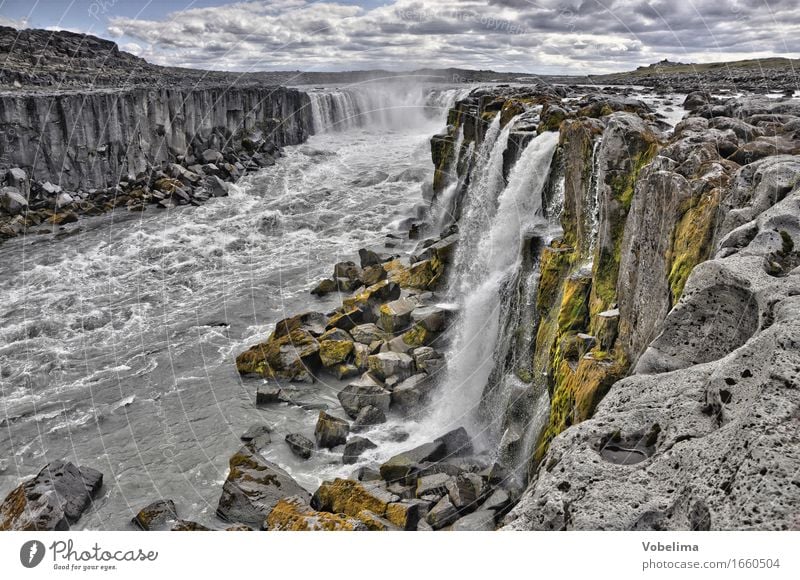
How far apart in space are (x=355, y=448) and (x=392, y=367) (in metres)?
2.87

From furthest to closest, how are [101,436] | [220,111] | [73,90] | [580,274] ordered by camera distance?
[220,111] → [73,90] → [101,436] → [580,274]

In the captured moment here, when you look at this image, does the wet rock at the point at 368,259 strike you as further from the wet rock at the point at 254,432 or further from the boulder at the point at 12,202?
the boulder at the point at 12,202

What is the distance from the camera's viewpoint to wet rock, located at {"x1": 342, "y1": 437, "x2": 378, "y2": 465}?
12.7 meters

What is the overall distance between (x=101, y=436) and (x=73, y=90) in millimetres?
33649

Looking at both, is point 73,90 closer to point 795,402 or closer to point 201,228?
point 201,228

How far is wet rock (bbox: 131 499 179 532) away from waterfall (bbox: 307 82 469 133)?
42.7 m

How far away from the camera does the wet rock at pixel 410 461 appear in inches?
436

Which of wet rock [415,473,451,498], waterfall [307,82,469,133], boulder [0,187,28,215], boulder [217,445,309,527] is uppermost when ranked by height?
waterfall [307,82,469,133]

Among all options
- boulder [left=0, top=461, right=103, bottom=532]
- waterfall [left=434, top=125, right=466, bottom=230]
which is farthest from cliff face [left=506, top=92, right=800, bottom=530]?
waterfall [left=434, top=125, right=466, bottom=230]

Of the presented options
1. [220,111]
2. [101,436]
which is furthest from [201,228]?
[220,111]

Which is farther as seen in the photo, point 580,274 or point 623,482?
point 580,274

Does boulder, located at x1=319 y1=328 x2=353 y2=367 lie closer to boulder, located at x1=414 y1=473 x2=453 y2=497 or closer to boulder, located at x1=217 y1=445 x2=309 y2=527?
boulder, located at x1=217 y1=445 x2=309 y2=527

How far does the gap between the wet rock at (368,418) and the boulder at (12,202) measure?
26068 mm
